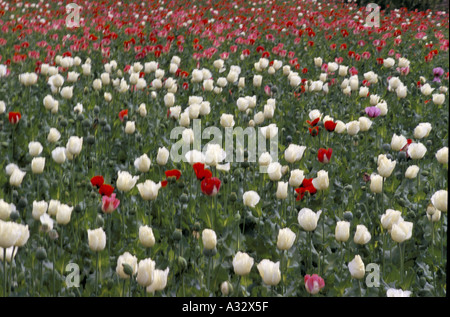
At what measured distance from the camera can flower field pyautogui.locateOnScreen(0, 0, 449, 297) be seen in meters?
1.77

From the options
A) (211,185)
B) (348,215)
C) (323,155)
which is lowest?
(348,215)

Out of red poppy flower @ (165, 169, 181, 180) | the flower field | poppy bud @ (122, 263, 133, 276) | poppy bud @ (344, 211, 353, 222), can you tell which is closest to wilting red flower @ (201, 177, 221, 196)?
the flower field

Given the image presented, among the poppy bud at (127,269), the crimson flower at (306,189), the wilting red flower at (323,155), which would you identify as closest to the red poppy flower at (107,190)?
the poppy bud at (127,269)

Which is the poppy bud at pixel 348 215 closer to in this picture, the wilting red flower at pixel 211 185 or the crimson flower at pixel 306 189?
the crimson flower at pixel 306 189

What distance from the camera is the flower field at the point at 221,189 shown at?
5.80ft

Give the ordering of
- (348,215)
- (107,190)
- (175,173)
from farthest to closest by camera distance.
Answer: (175,173) < (348,215) < (107,190)

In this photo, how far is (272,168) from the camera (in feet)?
7.61

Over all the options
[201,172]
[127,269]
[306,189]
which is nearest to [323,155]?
[306,189]

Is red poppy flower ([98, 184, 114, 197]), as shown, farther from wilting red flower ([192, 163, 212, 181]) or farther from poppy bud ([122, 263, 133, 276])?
poppy bud ([122, 263, 133, 276])

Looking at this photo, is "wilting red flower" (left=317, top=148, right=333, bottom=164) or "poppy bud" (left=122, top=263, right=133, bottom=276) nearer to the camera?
"poppy bud" (left=122, top=263, right=133, bottom=276)

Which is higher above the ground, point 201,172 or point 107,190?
point 201,172

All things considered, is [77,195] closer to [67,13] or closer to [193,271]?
[193,271]

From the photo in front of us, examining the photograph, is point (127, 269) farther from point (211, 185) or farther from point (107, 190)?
point (211, 185)

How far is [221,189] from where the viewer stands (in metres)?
2.67
